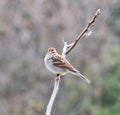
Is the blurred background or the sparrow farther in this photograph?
the blurred background

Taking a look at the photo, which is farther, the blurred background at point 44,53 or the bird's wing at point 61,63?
the blurred background at point 44,53

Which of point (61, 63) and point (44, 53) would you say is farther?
point (44, 53)

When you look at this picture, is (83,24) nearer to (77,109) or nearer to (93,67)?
(93,67)

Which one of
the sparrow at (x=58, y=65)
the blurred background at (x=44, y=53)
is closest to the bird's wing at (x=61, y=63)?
the sparrow at (x=58, y=65)

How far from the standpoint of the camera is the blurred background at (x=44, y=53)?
10703 millimetres

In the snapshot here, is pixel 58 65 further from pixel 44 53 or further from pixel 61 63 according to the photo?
pixel 44 53

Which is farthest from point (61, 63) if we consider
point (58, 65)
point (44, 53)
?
point (44, 53)

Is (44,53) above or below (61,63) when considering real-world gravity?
above

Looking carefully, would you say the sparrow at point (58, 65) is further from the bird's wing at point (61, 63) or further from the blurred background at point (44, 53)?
the blurred background at point (44, 53)

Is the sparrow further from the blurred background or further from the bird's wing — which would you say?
the blurred background

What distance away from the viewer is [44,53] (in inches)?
419

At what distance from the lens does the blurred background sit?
10.7m

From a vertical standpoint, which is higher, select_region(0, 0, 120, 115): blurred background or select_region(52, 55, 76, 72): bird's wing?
select_region(0, 0, 120, 115): blurred background

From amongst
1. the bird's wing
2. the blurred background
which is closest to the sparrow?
the bird's wing
